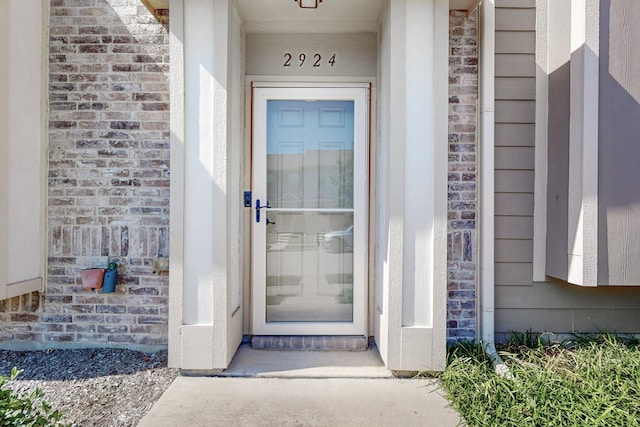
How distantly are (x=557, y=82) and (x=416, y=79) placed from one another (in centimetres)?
124

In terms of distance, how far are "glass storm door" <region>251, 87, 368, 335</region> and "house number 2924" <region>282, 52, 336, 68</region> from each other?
0.73 feet

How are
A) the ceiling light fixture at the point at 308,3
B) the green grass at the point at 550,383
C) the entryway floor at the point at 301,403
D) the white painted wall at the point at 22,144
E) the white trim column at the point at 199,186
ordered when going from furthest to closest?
the ceiling light fixture at the point at 308,3, the white painted wall at the point at 22,144, the white trim column at the point at 199,186, the entryway floor at the point at 301,403, the green grass at the point at 550,383

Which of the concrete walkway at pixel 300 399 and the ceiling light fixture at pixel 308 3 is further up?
the ceiling light fixture at pixel 308 3

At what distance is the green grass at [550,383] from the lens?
2.26 m

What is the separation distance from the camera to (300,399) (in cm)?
265

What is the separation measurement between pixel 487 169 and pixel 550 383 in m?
1.56

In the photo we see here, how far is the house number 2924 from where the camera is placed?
11.9 feet

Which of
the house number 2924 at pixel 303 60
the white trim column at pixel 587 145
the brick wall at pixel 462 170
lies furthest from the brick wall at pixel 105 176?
the white trim column at pixel 587 145

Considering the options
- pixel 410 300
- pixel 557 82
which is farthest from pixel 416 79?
pixel 410 300

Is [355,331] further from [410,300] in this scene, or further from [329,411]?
[329,411]

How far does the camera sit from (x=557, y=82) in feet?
10.7

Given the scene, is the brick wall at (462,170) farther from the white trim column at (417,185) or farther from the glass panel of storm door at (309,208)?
the glass panel of storm door at (309,208)

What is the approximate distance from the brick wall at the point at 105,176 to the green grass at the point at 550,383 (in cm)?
230

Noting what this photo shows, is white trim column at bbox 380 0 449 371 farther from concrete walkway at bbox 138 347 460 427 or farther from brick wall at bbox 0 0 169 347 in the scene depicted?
brick wall at bbox 0 0 169 347
